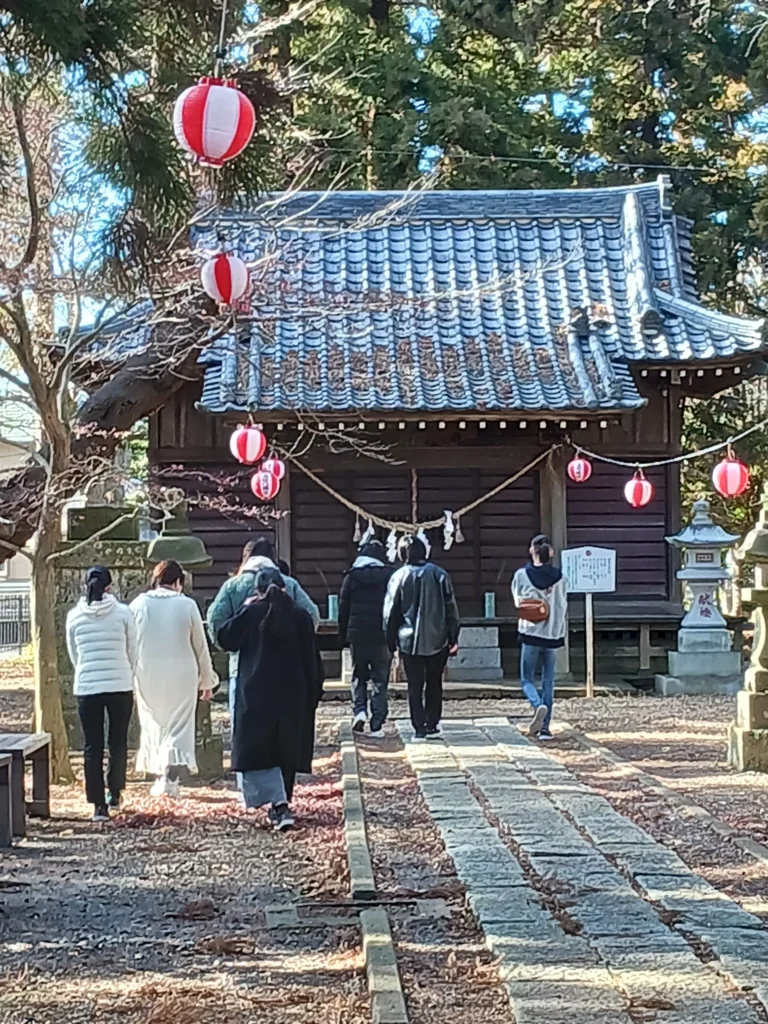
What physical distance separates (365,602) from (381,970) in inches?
270

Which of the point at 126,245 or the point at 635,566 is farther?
the point at 635,566

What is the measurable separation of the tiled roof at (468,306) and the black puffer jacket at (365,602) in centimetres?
Result: 372

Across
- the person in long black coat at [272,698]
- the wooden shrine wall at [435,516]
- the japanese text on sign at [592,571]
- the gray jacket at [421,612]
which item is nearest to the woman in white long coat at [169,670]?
the person in long black coat at [272,698]

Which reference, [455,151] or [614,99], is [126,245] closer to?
[455,151]

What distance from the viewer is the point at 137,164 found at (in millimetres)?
5680

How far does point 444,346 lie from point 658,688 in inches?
194

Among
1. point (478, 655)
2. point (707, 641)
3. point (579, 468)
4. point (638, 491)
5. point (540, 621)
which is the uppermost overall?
point (579, 468)

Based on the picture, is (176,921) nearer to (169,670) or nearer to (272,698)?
(272,698)

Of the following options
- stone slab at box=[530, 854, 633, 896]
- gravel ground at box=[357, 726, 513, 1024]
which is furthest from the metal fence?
stone slab at box=[530, 854, 633, 896]

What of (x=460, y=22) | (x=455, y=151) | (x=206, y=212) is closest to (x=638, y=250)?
(x=455, y=151)

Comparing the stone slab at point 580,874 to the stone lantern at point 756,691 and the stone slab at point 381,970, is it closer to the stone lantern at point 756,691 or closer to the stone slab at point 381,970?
the stone slab at point 381,970

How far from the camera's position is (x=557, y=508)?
1683cm

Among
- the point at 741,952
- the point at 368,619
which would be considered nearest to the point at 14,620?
the point at 368,619

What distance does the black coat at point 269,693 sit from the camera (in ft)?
26.8
